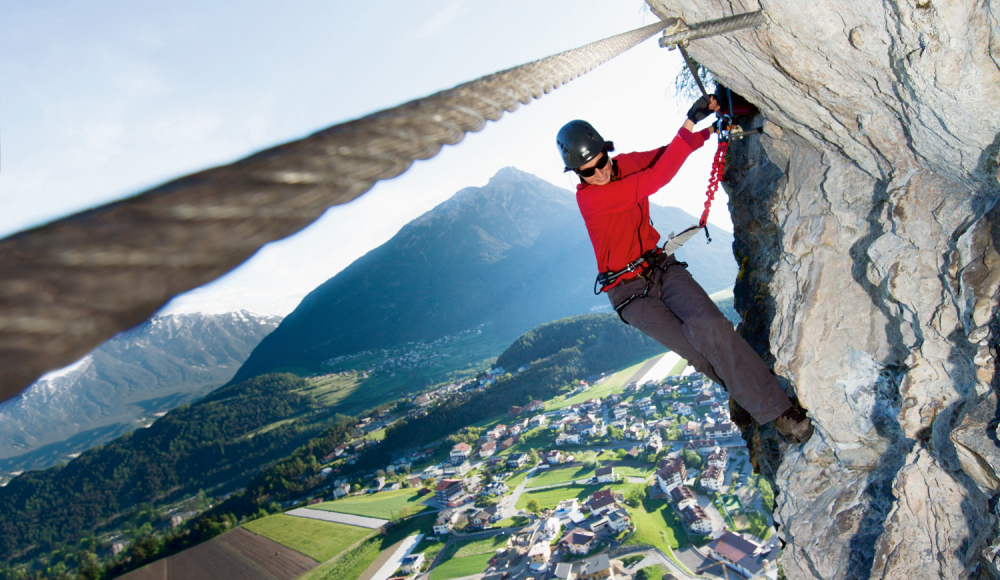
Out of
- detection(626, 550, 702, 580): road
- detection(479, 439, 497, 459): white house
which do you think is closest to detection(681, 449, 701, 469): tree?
detection(626, 550, 702, 580): road

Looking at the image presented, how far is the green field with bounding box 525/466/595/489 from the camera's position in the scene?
4635cm

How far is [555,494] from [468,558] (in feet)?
33.7

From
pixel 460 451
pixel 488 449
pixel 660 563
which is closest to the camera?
pixel 660 563

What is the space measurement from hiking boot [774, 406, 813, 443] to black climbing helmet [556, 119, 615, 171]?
3221 millimetres

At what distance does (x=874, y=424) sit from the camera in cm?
436

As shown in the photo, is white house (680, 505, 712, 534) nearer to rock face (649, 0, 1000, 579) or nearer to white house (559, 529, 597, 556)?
white house (559, 529, 597, 556)

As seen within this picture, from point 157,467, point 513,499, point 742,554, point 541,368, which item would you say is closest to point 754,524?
point 742,554

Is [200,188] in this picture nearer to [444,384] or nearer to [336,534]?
[336,534]

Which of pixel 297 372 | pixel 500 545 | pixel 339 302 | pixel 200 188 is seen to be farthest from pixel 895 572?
pixel 339 302

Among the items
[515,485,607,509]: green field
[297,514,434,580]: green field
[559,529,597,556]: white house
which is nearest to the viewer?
[559,529,597,556]: white house

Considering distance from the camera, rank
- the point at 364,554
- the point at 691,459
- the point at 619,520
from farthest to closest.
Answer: the point at 364,554, the point at 691,459, the point at 619,520

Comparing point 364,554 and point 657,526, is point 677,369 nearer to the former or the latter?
point 657,526

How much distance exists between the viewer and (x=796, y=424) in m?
4.82

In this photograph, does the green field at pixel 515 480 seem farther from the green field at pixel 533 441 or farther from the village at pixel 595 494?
the green field at pixel 533 441
